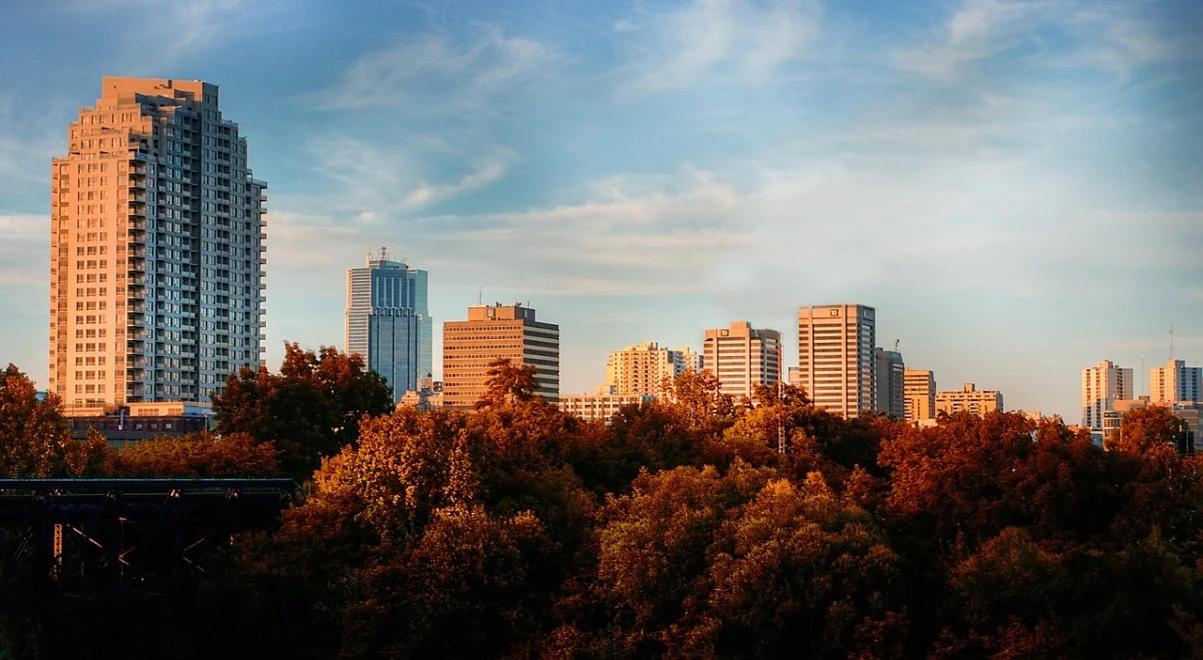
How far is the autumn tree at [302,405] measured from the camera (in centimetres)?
7369

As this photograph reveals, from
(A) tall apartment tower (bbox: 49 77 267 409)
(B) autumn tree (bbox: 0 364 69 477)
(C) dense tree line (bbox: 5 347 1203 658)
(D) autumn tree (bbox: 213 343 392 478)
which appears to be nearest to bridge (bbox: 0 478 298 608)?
(C) dense tree line (bbox: 5 347 1203 658)

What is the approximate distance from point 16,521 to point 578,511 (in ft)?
64.2

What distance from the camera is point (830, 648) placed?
48.3m

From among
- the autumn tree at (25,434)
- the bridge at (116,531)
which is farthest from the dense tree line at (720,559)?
the autumn tree at (25,434)

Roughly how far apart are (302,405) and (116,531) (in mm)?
30367

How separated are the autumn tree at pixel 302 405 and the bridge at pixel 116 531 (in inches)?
752

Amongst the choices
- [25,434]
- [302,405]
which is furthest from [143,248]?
[25,434]

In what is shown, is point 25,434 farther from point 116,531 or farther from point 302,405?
point 116,531

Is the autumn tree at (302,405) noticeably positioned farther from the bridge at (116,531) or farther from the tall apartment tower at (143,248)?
the tall apartment tower at (143,248)

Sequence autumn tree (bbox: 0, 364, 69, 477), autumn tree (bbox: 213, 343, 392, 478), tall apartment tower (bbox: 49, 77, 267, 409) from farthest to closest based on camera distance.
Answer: tall apartment tower (bbox: 49, 77, 267, 409)
autumn tree (bbox: 213, 343, 392, 478)
autumn tree (bbox: 0, 364, 69, 477)

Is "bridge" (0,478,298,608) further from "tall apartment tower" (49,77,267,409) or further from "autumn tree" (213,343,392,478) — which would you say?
"tall apartment tower" (49,77,267,409)

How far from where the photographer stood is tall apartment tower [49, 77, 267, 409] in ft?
537

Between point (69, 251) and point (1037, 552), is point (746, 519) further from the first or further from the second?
point (69, 251)

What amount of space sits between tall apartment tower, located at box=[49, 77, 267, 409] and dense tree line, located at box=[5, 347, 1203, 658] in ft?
373
